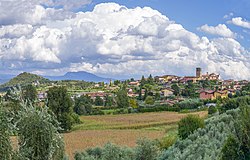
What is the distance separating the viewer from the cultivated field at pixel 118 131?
42.1 meters

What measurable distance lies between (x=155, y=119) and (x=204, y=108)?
61.0ft

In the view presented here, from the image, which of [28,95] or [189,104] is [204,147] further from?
[189,104]

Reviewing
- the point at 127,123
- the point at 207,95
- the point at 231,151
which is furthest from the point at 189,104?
the point at 231,151

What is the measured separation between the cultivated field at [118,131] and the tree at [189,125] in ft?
20.0

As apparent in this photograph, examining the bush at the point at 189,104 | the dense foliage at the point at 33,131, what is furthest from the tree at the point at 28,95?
the bush at the point at 189,104

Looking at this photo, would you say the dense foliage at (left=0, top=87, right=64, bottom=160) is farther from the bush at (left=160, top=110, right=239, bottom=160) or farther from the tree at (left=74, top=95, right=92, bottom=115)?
the tree at (left=74, top=95, right=92, bottom=115)

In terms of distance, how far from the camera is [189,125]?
112ft

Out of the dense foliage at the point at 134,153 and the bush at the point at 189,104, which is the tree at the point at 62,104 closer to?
the dense foliage at the point at 134,153

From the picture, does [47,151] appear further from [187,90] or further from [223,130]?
[187,90]

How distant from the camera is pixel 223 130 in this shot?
960 inches

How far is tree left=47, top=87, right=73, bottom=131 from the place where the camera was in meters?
54.8

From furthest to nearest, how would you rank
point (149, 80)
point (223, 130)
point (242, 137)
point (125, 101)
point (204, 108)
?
point (149, 80), point (125, 101), point (204, 108), point (223, 130), point (242, 137)

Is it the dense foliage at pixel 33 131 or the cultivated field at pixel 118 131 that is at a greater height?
the dense foliage at pixel 33 131

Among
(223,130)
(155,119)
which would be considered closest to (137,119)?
(155,119)
